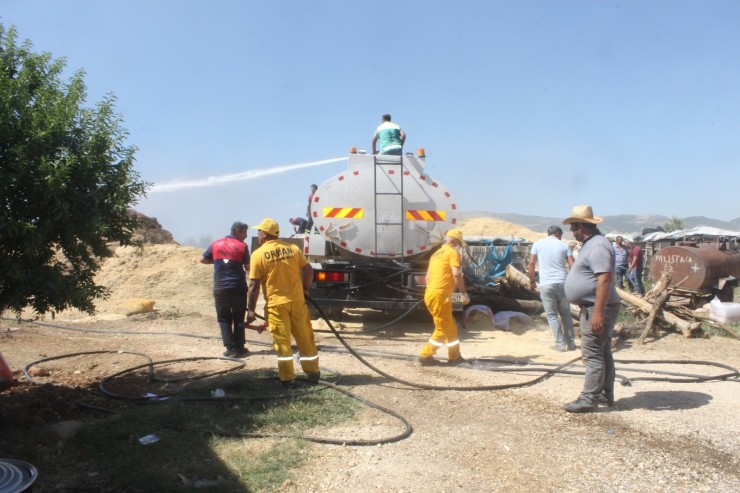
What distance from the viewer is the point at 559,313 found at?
8172 millimetres

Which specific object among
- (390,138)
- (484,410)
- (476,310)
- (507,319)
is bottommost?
(484,410)

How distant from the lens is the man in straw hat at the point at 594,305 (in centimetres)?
496

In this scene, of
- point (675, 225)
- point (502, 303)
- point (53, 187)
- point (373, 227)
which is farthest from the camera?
point (675, 225)

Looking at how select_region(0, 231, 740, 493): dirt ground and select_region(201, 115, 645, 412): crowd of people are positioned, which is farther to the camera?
select_region(201, 115, 645, 412): crowd of people

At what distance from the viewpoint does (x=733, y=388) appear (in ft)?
19.1

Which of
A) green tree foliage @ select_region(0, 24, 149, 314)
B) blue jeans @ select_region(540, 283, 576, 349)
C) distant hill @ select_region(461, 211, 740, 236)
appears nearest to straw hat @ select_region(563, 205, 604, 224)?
blue jeans @ select_region(540, 283, 576, 349)

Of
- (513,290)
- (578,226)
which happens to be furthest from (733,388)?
(513,290)

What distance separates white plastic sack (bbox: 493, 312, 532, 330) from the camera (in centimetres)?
989

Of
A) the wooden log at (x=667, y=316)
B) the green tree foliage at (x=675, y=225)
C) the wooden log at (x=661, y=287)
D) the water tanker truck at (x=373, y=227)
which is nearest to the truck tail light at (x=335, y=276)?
the water tanker truck at (x=373, y=227)

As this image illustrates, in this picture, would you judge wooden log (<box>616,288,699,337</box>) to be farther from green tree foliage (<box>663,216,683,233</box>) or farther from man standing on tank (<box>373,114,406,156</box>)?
green tree foliage (<box>663,216,683,233</box>)

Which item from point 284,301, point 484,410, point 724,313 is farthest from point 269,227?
point 724,313

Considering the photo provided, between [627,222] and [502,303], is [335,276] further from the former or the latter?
[627,222]

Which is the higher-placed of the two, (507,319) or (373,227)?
(373,227)

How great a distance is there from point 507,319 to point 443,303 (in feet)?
11.0
